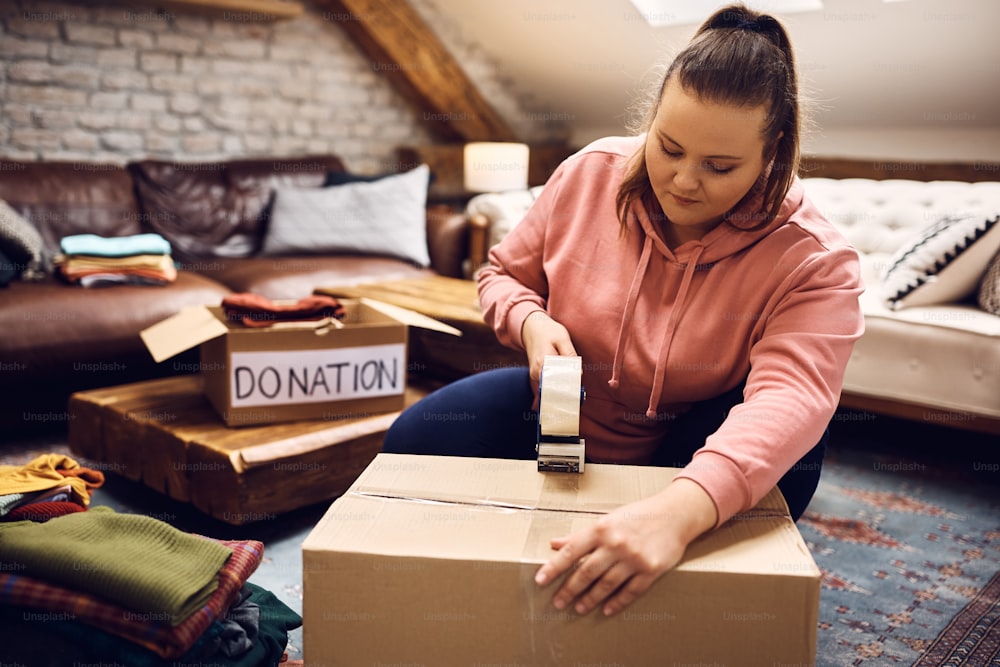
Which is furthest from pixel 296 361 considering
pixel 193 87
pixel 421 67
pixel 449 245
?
pixel 421 67

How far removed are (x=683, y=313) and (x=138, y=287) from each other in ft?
7.41

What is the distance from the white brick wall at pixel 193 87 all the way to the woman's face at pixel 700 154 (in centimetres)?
329

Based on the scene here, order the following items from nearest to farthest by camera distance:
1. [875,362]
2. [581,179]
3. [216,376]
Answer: [581,179] < [216,376] < [875,362]

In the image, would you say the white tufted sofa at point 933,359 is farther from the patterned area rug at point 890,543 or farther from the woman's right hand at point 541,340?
the woman's right hand at point 541,340

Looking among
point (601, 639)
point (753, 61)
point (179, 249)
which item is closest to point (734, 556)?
point (601, 639)

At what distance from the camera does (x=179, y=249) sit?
11.6ft

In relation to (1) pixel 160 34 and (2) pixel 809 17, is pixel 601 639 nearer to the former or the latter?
(2) pixel 809 17

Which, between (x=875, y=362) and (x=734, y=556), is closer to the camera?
(x=734, y=556)

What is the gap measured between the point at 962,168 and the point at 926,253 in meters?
1.31

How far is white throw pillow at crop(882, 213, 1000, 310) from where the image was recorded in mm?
Result: 2588

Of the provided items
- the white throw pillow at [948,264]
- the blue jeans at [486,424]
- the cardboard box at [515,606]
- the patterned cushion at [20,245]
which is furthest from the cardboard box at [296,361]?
the white throw pillow at [948,264]

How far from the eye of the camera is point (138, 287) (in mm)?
2861

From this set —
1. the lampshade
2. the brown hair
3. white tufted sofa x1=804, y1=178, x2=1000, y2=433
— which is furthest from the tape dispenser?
the lampshade

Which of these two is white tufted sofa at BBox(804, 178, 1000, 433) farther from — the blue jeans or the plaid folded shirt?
the plaid folded shirt
